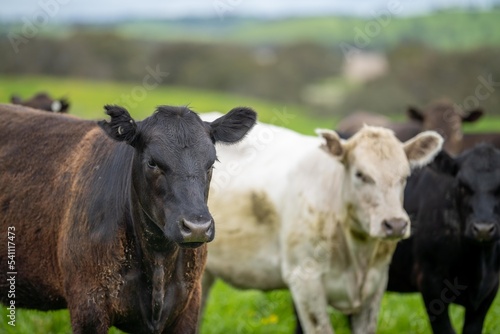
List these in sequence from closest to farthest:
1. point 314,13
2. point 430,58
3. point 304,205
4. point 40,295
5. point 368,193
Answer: point 40,295, point 368,193, point 304,205, point 430,58, point 314,13

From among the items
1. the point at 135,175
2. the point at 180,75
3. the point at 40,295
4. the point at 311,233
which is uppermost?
the point at 180,75

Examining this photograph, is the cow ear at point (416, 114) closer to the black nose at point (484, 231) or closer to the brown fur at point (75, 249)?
the black nose at point (484, 231)

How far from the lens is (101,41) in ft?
159

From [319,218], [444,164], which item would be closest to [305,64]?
[444,164]

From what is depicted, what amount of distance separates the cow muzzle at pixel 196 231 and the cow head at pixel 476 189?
2.99 m

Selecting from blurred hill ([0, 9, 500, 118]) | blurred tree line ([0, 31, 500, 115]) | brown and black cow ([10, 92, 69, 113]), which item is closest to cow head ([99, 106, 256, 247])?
brown and black cow ([10, 92, 69, 113])

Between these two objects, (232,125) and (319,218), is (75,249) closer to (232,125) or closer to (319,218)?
(232,125)

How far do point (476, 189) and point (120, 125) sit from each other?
344cm

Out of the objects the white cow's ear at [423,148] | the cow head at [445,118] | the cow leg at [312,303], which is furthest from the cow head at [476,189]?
the cow head at [445,118]

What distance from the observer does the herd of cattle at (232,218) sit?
5191 mm

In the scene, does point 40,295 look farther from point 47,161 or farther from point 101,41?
point 101,41

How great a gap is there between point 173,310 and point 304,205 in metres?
2.31

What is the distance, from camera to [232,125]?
552cm

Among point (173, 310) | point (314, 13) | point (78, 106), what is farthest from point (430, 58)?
point (314, 13)
